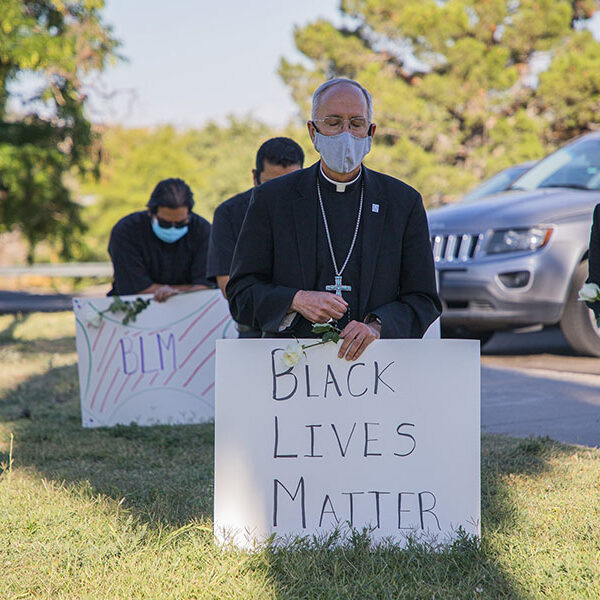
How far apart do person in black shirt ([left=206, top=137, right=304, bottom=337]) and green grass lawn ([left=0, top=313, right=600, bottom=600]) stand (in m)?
1.12

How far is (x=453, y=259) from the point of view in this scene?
9047mm

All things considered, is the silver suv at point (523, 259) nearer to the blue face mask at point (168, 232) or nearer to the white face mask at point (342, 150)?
the blue face mask at point (168, 232)

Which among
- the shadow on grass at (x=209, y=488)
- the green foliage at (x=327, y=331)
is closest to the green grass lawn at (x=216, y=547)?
the shadow on grass at (x=209, y=488)

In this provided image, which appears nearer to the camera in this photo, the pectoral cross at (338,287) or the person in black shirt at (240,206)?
the pectoral cross at (338,287)

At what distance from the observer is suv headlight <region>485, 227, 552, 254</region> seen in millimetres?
8508

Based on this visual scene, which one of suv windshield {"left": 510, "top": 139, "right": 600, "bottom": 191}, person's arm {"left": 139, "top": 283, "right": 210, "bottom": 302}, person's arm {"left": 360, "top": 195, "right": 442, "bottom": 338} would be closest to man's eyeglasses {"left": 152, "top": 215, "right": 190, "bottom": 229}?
person's arm {"left": 139, "top": 283, "right": 210, "bottom": 302}

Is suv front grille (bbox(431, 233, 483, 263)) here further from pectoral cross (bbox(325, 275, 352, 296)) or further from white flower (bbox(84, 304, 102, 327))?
pectoral cross (bbox(325, 275, 352, 296))

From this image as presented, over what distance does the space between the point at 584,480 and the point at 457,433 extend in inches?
48.8

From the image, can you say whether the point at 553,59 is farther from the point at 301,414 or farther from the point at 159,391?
the point at 301,414

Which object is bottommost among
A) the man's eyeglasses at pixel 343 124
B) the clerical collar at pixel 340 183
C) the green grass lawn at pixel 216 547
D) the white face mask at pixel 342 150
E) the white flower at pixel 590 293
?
the green grass lawn at pixel 216 547

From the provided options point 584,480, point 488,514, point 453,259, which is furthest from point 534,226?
point 488,514

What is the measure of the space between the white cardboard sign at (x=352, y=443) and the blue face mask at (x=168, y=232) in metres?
3.47

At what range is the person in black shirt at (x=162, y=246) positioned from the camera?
689 cm

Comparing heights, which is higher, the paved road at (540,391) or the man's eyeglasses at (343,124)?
the man's eyeglasses at (343,124)
